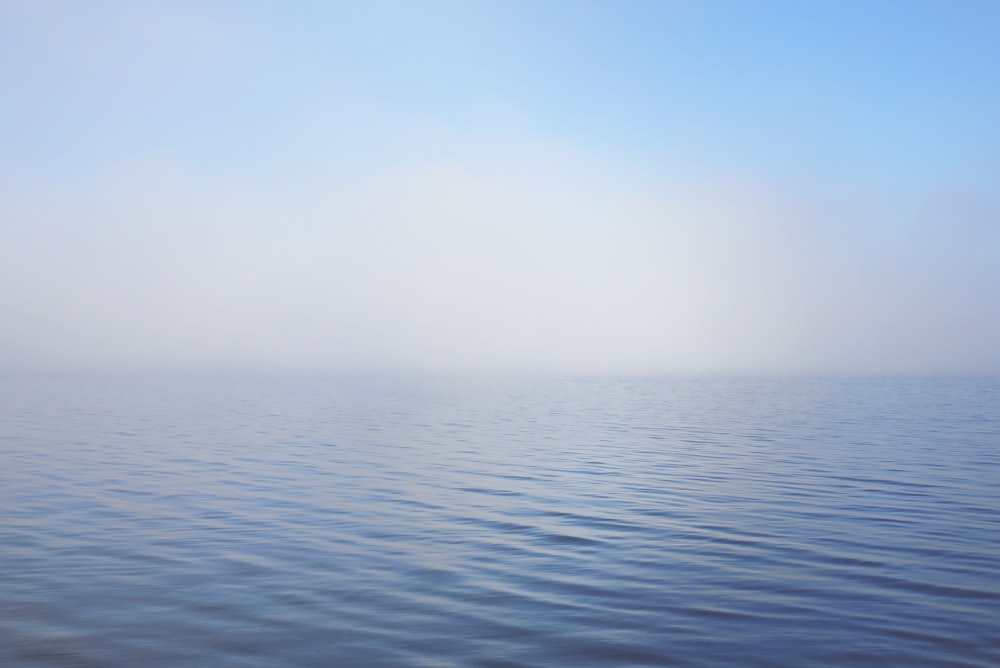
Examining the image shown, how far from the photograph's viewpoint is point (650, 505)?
18.8 metres

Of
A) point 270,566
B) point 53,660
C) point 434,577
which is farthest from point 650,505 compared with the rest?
point 53,660

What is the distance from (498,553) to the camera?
13859 mm

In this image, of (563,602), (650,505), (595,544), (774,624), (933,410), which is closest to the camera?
(774,624)

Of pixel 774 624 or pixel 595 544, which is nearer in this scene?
pixel 774 624

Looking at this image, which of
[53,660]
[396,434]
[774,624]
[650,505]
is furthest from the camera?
[396,434]

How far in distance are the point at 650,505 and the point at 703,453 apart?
11460 millimetres

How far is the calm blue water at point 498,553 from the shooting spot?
918 cm

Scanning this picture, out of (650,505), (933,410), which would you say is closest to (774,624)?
(650,505)

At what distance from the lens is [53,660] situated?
850 cm

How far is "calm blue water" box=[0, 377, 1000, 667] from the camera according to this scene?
30.1 ft

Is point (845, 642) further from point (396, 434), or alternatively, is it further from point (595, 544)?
point (396, 434)

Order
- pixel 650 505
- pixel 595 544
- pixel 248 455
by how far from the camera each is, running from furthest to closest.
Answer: pixel 248 455 < pixel 650 505 < pixel 595 544

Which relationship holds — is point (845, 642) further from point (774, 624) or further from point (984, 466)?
point (984, 466)

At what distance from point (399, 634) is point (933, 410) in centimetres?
5048
